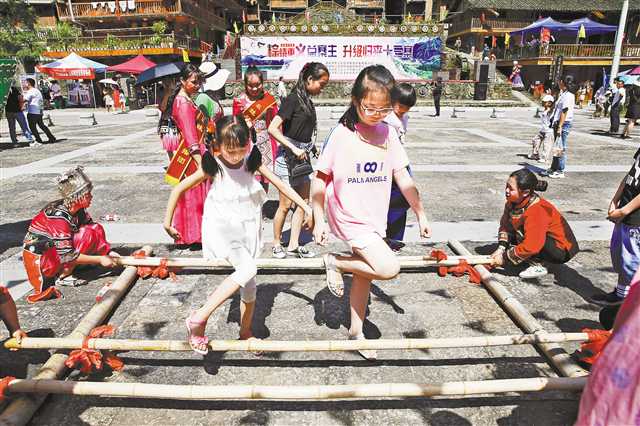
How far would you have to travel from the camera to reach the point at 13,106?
12859 mm

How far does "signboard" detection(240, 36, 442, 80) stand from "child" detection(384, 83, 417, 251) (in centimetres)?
2740

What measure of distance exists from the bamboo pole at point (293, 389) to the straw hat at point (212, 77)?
3051 millimetres

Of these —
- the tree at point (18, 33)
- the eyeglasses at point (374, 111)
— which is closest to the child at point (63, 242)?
the eyeglasses at point (374, 111)

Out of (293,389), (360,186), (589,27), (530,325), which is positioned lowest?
(530,325)

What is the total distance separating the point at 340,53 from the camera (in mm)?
30422

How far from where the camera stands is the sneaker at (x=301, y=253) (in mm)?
4702

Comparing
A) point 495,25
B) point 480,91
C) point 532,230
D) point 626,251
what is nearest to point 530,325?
point 626,251

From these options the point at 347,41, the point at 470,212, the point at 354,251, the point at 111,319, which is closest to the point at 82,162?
the point at 111,319

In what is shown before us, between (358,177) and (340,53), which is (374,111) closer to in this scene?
(358,177)

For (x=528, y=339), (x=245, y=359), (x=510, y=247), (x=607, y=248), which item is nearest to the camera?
(x=528, y=339)

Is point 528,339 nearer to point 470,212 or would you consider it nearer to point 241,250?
point 241,250

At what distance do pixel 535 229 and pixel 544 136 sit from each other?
22.8ft

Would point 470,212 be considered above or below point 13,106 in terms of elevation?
below

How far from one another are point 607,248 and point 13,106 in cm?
1524
